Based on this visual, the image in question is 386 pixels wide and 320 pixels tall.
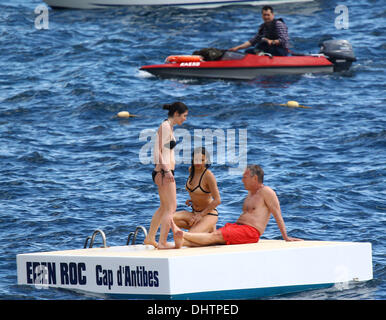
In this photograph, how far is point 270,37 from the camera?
75.4 ft

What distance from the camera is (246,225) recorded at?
1134 cm

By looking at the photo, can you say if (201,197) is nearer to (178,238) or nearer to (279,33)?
(178,238)

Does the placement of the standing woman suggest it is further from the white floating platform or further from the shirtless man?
the shirtless man

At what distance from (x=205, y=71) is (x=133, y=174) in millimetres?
6790

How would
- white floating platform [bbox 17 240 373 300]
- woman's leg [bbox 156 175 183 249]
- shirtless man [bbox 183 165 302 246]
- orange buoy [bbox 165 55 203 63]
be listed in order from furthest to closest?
1. orange buoy [bbox 165 55 203 63]
2. shirtless man [bbox 183 165 302 246]
3. woman's leg [bbox 156 175 183 249]
4. white floating platform [bbox 17 240 373 300]

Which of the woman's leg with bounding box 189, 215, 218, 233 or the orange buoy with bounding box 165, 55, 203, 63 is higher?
the orange buoy with bounding box 165, 55, 203, 63
